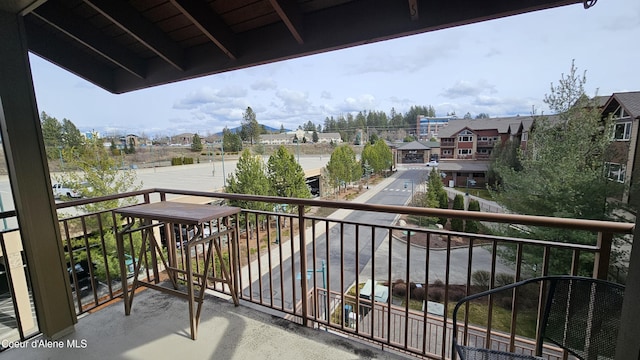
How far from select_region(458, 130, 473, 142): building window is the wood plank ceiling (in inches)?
741

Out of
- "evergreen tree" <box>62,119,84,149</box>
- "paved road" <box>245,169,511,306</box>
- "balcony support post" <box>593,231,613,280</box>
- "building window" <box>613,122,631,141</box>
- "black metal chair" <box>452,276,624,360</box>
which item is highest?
"evergreen tree" <box>62,119,84,149</box>

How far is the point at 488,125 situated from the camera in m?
17.2

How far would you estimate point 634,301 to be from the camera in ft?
2.35

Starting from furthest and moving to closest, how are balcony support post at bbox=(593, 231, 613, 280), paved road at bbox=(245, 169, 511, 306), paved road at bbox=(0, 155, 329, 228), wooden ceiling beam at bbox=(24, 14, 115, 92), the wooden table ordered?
paved road at bbox=(0, 155, 329, 228), paved road at bbox=(245, 169, 511, 306), wooden ceiling beam at bbox=(24, 14, 115, 92), the wooden table, balcony support post at bbox=(593, 231, 613, 280)

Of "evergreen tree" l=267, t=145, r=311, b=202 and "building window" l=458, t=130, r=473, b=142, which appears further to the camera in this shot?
"building window" l=458, t=130, r=473, b=142

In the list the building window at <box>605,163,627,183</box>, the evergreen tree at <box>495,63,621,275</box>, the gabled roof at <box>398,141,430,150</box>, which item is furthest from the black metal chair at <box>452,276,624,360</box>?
the gabled roof at <box>398,141,430,150</box>

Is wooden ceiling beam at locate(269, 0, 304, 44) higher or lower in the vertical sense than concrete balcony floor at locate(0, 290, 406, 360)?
higher

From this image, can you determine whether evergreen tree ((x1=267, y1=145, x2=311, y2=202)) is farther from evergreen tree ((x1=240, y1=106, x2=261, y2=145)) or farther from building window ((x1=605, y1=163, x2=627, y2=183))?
building window ((x1=605, y1=163, x2=627, y2=183))

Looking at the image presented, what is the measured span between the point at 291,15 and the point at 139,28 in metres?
1.17

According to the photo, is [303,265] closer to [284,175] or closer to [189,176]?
[284,175]

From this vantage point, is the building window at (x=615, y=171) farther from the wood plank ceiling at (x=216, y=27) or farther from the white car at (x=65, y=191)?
the white car at (x=65, y=191)

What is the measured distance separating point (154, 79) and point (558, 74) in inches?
464

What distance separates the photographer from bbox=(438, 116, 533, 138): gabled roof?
14.4m

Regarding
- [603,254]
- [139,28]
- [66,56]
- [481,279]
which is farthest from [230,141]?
[603,254]
